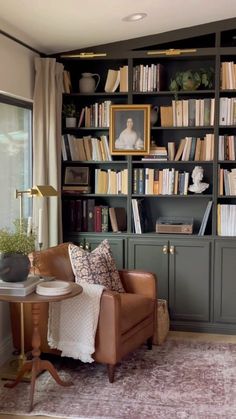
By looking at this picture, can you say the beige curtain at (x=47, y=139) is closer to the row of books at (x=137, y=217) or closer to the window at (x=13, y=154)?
the window at (x=13, y=154)

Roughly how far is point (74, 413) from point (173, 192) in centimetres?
222

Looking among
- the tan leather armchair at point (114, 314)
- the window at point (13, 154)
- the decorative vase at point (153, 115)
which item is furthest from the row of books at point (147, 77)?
the tan leather armchair at point (114, 314)

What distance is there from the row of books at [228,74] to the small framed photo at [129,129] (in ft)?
Result: 2.23

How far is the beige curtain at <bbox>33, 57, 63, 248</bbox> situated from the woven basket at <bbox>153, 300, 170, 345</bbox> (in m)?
1.04

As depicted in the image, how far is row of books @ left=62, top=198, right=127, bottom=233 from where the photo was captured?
4.85 metres

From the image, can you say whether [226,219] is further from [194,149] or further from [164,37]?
[164,37]

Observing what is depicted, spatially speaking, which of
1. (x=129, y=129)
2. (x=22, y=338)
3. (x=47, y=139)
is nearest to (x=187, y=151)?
(x=129, y=129)

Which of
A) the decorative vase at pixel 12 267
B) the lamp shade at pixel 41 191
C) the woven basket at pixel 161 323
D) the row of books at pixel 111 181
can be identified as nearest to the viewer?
the decorative vase at pixel 12 267

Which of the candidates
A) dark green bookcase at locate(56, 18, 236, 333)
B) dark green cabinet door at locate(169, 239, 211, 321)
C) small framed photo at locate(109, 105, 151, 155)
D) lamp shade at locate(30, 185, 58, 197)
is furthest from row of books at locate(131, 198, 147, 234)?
lamp shade at locate(30, 185, 58, 197)

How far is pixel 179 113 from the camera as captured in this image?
15.4 ft

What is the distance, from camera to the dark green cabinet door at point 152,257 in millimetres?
4723

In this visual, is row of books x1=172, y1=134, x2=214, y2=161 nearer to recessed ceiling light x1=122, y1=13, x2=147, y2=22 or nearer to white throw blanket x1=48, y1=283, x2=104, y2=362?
recessed ceiling light x1=122, y1=13, x2=147, y2=22

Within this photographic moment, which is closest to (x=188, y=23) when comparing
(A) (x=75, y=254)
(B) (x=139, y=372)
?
(A) (x=75, y=254)

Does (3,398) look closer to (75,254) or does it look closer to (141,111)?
(75,254)
